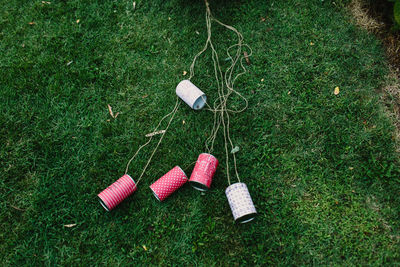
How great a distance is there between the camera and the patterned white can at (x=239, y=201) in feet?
9.66

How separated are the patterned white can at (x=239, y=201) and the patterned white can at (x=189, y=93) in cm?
114

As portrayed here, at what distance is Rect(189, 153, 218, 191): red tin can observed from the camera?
10.1 ft

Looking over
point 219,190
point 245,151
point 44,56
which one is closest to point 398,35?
point 245,151

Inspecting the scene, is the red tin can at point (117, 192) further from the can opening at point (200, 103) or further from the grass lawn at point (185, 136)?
the can opening at point (200, 103)

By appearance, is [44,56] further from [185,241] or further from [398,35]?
[398,35]

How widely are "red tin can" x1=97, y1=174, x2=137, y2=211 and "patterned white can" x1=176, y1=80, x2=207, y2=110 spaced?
3.78ft

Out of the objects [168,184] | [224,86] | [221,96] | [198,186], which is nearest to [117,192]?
[168,184]

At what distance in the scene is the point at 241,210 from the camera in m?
2.95

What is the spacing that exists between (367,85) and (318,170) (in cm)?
138

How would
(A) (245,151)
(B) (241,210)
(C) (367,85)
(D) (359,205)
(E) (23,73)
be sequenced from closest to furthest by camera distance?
(B) (241,210)
(D) (359,205)
(A) (245,151)
(C) (367,85)
(E) (23,73)

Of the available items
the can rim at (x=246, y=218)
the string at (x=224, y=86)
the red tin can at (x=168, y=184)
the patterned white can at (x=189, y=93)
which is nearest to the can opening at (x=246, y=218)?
the can rim at (x=246, y=218)

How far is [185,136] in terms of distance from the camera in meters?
3.55

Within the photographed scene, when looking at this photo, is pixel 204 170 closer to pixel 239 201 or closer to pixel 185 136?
pixel 239 201

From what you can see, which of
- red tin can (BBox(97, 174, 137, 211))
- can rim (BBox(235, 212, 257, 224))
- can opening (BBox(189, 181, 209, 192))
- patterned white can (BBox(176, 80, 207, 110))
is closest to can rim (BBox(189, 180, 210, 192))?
can opening (BBox(189, 181, 209, 192))
